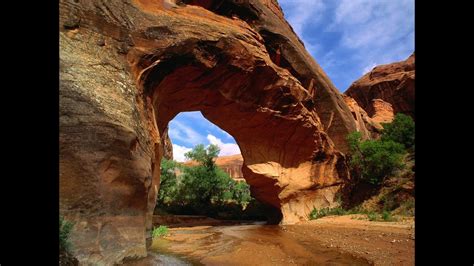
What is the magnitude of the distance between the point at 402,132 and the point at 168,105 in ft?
47.4

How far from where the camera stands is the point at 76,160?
5.03 meters

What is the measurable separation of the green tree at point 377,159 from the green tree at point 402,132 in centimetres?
209

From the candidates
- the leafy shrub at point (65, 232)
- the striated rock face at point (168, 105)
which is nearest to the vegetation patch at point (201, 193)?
the striated rock face at point (168, 105)

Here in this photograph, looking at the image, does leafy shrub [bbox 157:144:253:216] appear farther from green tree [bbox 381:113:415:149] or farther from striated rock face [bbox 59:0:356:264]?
green tree [bbox 381:113:415:149]

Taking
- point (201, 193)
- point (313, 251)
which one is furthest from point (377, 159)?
point (201, 193)

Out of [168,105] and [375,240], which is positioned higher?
[168,105]

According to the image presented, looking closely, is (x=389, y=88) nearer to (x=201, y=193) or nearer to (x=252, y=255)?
(x=201, y=193)

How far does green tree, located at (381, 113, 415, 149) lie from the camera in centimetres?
1923

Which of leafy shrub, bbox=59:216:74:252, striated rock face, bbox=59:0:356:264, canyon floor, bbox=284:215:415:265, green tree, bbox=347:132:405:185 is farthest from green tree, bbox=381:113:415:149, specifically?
leafy shrub, bbox=59:216:74:252

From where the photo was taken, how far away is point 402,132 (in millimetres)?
19312

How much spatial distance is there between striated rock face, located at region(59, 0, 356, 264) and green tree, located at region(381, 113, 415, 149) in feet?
7.45
